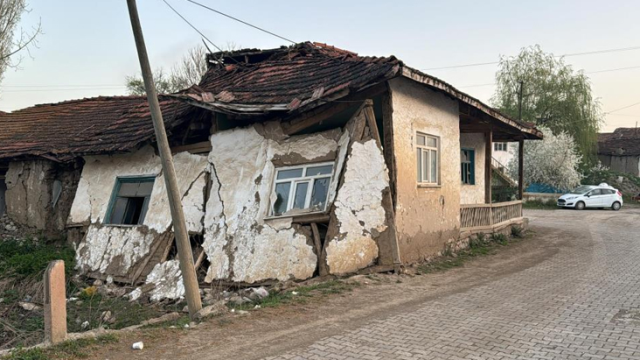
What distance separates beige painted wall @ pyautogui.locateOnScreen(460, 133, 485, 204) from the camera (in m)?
16.2

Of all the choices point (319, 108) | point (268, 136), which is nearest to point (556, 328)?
point (319, 108)

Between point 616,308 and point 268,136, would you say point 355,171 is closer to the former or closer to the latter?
point 268,136

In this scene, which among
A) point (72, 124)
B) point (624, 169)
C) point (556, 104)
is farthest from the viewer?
point (624, 169)

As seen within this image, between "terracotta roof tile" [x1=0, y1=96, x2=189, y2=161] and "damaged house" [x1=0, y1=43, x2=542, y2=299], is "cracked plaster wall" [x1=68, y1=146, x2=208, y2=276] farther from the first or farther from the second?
"terracotta roof tile" [x1=0, y1=96, x2=189, y2=161]

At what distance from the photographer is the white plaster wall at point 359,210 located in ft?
29.6

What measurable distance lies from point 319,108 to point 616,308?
619cm

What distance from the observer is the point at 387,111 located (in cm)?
1000

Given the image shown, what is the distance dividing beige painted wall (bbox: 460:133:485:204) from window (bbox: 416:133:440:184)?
4.45 m

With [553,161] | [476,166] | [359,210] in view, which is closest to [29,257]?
[359,210]

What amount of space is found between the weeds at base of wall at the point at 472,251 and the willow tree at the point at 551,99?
23.7 metres

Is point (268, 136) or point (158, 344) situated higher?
point (268, 136)

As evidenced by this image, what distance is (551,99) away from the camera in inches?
1441

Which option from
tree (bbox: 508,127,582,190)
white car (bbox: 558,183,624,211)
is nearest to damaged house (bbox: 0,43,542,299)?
white car (bbox: 558,183,624,211)

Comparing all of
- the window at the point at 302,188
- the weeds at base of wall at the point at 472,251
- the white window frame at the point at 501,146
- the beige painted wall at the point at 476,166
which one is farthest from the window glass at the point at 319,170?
the white window frame at the point at 501,146
